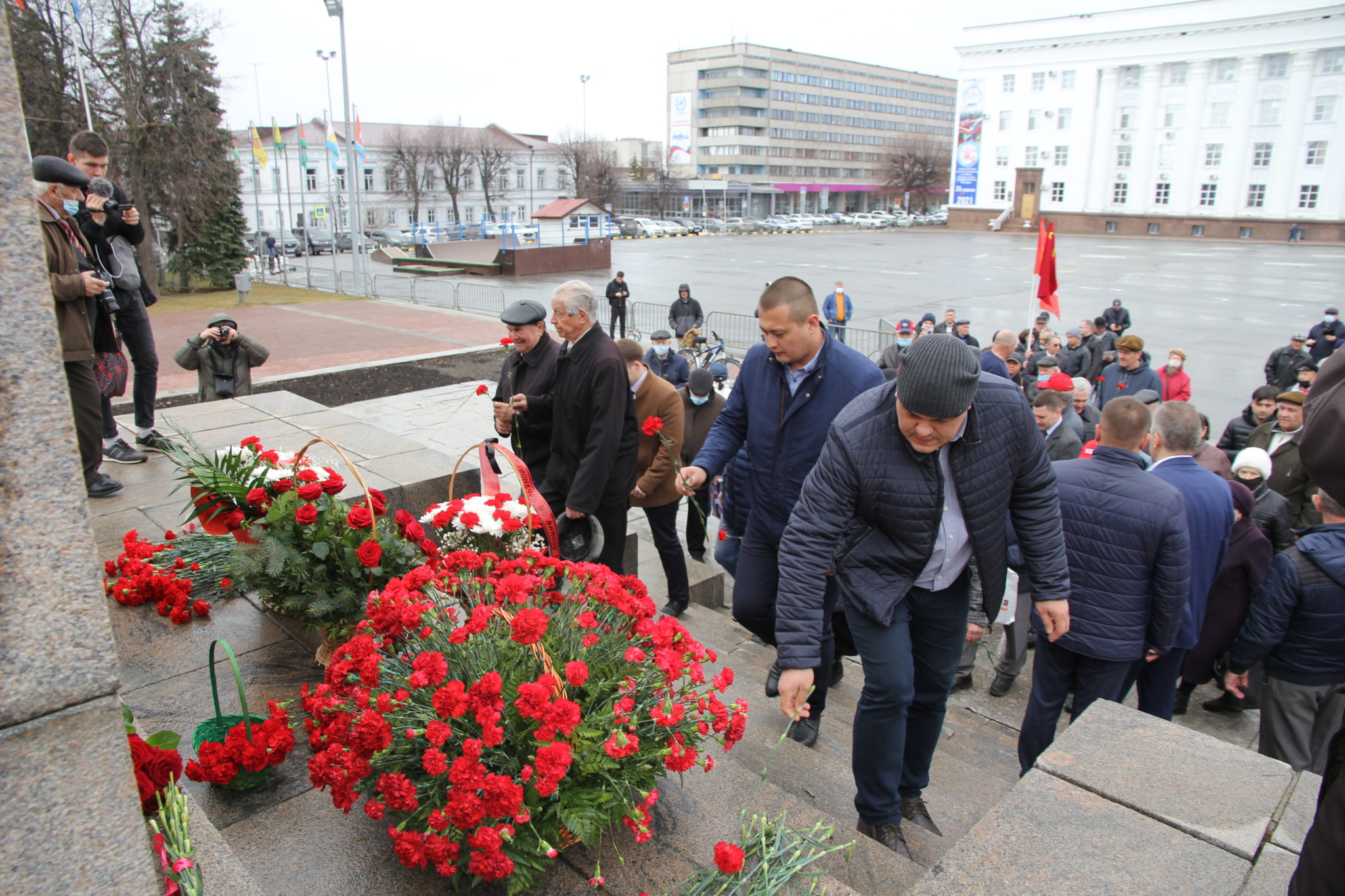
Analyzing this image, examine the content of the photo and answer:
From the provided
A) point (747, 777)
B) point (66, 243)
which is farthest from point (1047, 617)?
point (66, 243)

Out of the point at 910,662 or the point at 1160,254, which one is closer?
the point at 910,662

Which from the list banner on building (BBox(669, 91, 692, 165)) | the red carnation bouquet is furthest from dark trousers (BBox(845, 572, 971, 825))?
banner on building (BBox(669, 91, 692, 165))

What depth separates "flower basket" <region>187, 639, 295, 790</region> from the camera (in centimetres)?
251

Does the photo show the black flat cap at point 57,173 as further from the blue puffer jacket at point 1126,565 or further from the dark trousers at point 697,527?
the blue puffer jacket at point 1126,565

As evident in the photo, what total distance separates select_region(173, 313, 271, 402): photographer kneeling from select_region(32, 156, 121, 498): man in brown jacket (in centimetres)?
223

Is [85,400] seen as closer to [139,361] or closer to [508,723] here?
[139,361]

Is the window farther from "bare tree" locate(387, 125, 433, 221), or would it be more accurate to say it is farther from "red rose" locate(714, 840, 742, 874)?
"red rose" locate(714, 840, 742, 874)

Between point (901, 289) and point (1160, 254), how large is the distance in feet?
83.4

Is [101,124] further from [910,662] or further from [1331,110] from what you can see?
[1331,110]

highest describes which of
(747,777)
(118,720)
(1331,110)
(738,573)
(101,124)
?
(1331,110)

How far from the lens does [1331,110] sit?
5516cm

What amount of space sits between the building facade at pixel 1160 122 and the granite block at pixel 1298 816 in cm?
6907

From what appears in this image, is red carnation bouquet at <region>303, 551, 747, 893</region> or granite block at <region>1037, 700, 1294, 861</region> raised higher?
red carnation bouquet at <region>303, 551, 747, 893</region>

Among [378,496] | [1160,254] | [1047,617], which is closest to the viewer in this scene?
[1047,617]
